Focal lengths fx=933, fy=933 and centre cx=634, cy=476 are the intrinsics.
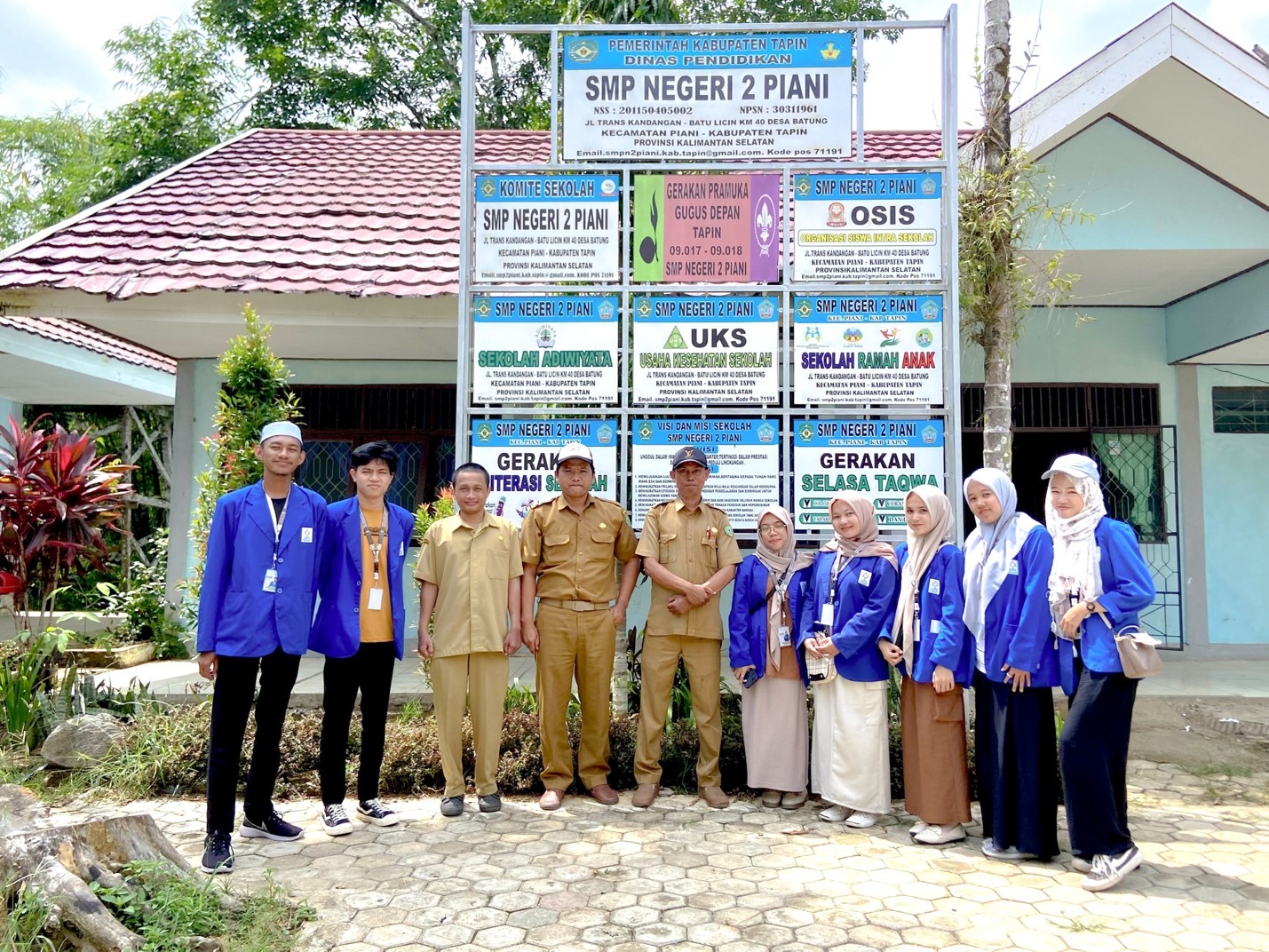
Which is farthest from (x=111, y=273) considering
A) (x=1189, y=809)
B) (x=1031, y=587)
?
(x=1189, y=809)

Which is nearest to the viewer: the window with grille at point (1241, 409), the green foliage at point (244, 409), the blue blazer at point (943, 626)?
the blue blazer at point (943, 626)

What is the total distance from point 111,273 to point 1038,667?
274 inches

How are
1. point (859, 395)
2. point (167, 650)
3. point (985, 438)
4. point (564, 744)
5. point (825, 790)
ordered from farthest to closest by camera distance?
point (167, 650) < point (985, 438) < point (859, 395) < point (564, 744) < point (825, 790)

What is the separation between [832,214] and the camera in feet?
18.7

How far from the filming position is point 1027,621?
4.09 metres

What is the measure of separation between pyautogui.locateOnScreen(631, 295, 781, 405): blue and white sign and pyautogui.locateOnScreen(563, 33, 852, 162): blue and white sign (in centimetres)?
97

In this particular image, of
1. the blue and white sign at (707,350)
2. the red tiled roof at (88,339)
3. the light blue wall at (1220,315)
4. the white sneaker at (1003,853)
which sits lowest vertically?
the white sneaker at (1003,853)

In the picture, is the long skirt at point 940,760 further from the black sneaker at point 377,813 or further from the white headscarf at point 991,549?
the black sneaker at point 377,813

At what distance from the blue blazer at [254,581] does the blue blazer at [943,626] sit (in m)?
2.88

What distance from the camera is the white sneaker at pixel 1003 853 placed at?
13.8ft

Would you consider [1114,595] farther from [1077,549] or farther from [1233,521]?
[1233,521]

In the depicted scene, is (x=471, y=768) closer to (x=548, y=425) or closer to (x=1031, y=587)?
(x=548, y=425)

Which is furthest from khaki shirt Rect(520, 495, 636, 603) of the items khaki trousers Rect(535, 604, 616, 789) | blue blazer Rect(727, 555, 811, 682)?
blue blazer Rect(727, 555, 811, 682)

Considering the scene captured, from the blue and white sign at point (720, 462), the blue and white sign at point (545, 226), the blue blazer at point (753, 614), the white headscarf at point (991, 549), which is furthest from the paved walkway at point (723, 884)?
the blue and white sign at point (545, 226)
